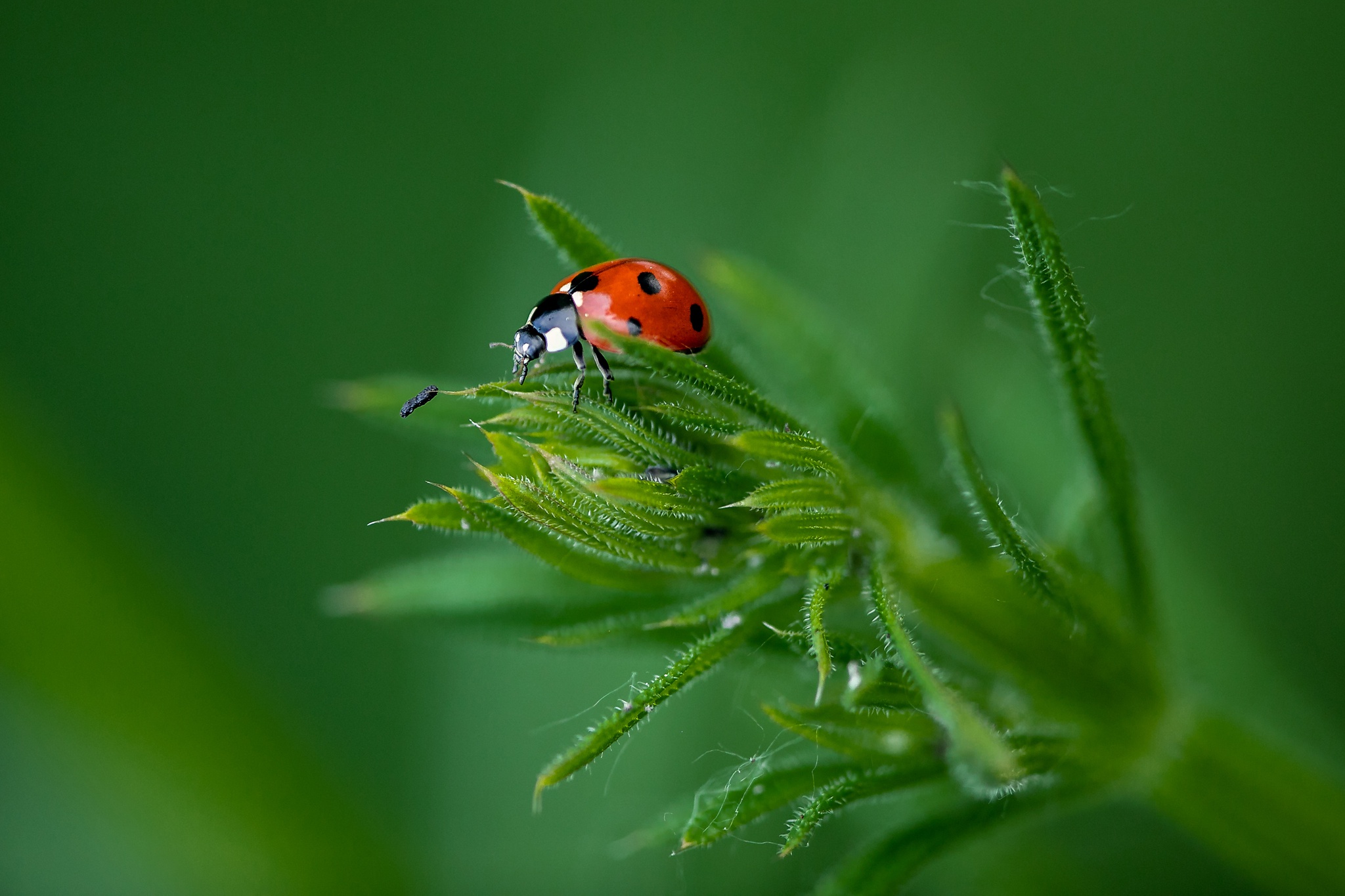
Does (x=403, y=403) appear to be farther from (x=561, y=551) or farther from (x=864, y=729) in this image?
(x=864, y=729)

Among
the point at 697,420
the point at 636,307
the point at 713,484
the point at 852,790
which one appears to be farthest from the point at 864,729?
the point at 636,307

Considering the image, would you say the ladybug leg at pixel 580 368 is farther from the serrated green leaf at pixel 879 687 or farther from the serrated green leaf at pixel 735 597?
the serrated green leaf at pixel 879 687

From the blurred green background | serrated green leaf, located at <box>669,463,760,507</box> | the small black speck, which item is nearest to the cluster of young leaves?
serrated green leaf, located at <box>669,463,760,507</box>

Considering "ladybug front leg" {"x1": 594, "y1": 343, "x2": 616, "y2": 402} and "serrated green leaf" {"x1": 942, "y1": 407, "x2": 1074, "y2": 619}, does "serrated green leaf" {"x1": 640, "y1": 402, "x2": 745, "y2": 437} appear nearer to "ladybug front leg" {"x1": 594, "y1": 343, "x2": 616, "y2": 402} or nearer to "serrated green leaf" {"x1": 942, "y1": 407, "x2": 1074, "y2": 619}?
"ladybug front leg" {"x1": 594, "y1": 343, "x2": 616, "y2": 402}

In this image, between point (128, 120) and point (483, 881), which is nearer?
point (483, 881)

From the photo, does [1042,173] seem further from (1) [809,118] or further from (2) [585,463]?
(2) [585,463]

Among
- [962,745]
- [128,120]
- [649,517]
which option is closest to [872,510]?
[649,517]

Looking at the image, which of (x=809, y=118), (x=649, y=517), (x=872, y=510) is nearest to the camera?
(x=649, y=517)

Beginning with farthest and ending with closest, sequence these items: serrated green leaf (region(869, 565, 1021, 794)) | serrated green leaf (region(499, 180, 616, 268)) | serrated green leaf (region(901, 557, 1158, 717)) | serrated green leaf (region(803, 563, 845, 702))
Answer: serrated green leaf (region(901, 557, 1158, 717)) → serrated green leaf (region(499, 180, 616, 268)) → serrated green leaf (region(803, 563, 845, 702)) → serrated green leaf (region(869, 565, 1021, 794))

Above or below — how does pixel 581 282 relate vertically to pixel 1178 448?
above
